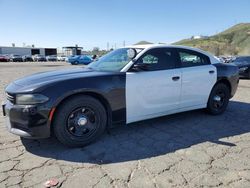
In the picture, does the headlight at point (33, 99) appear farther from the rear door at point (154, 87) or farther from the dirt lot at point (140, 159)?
the rear door at point (154, 87)

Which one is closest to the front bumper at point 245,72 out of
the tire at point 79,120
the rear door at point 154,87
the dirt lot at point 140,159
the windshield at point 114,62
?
the dirt lot at point 140,159

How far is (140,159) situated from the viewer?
3.25 m

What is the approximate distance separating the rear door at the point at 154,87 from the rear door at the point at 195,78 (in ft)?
0.59

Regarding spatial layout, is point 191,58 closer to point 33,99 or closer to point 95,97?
point 95,97

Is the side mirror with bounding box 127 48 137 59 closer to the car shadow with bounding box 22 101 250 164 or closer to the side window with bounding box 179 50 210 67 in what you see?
the side window with bounding box 179 50 210 67

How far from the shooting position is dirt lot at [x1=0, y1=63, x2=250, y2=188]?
274 centimetres

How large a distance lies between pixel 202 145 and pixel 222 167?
0.68 meters

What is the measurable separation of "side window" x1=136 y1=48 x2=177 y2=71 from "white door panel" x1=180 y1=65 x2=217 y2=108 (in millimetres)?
317

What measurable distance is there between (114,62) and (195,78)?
1661 millimetres

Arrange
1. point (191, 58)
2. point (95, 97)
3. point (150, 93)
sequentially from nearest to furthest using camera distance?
point (95, 97) < point (150, 93) < point (191, 58)

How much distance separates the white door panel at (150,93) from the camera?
3.94 m

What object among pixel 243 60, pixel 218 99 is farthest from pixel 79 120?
pixel 243 60

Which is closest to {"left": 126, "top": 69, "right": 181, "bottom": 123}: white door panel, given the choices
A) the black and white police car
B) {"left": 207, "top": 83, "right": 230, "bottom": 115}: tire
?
the black and white police car

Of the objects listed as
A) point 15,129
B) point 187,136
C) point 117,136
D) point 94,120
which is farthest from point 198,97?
point 15,129
